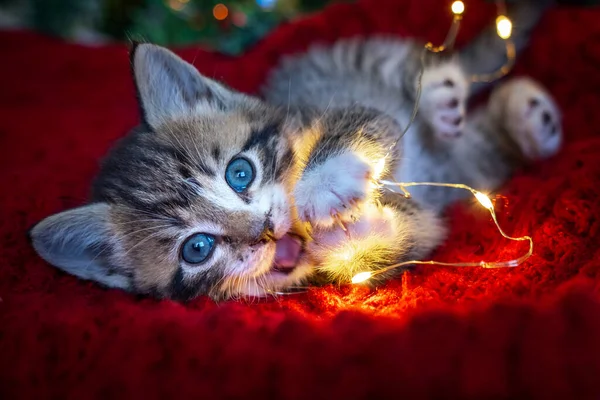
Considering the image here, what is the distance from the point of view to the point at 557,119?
1.48 meters

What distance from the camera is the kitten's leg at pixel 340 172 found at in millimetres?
911

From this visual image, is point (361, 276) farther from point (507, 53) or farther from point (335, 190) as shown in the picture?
point (507, 53)

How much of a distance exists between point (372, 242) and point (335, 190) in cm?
24

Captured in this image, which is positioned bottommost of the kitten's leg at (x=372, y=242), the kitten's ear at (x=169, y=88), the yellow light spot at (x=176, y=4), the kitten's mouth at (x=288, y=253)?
the kitten's mouth at (x=288, y=253)

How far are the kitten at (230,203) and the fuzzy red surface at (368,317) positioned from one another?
0.07 meters

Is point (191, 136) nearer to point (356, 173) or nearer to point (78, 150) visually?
point (356, 173)

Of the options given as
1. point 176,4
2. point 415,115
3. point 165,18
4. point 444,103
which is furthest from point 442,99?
point 165,18

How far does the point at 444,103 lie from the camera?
1.44 meters

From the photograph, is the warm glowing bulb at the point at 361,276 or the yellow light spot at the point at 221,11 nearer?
the warm glowing bulb at the point at 361,276

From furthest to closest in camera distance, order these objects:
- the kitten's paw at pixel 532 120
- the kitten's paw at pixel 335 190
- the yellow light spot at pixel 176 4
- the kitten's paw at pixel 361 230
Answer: the yellow light spot at pixel 176 4
the kitten's paw at pixel 532 120
the kitten's paw at pixel 361 230
the kitten's paw at pixel 335 190

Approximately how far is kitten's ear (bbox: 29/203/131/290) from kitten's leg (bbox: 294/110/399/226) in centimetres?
51

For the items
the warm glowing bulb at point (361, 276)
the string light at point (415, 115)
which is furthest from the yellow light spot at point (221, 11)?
the warm glowing bulb at point (361, 276)

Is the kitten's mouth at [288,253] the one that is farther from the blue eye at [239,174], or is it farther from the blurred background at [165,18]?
the blurred background at [165,18]

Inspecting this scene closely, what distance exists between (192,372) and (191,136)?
0.60m
